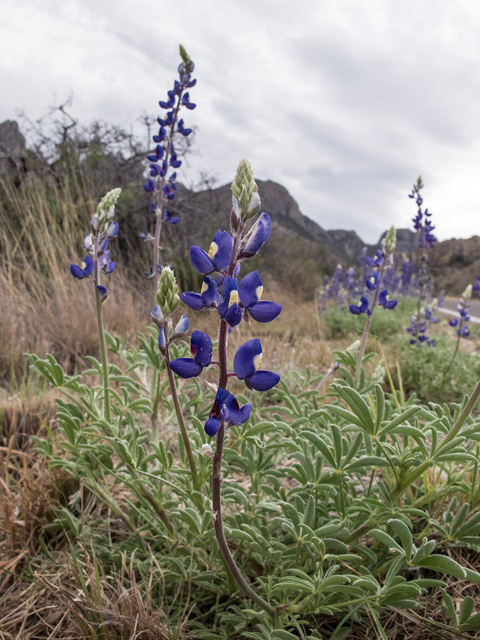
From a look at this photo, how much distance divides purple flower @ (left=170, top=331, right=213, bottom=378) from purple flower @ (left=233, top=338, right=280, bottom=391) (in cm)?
7

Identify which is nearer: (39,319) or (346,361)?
(346,361)

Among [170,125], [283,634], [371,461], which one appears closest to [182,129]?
[170,125]

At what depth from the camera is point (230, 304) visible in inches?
40.4

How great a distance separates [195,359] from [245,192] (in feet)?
1.41

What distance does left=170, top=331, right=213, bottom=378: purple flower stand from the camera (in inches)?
41.9

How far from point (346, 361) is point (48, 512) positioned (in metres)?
1.60

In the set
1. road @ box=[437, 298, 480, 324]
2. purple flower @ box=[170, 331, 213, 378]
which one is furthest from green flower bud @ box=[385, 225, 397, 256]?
road @ box=[437, 298, 480, 324]

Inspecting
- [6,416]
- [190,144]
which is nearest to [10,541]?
[6,416]

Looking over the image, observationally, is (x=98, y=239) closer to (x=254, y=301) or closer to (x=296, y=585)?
(x=254, y=301)

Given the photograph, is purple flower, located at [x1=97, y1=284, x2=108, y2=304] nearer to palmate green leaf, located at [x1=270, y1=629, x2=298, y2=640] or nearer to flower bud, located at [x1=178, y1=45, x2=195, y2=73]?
palmate green leaf, located at [x1=270, y1=629, x2=298, y2=640]

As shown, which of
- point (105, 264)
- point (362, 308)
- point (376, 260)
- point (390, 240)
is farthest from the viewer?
point (376, 260)

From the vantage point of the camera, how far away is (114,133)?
10.7 meters

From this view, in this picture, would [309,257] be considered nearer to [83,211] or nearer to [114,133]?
[114,133]

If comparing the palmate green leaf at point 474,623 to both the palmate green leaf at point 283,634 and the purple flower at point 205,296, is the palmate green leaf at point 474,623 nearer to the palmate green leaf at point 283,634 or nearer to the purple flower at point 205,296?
the palmate green leaf at point 283,634
